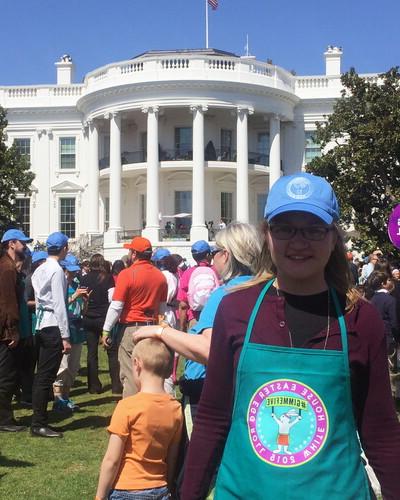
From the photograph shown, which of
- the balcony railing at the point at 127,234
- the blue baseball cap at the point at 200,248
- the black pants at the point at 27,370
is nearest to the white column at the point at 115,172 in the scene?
the balcony railing at the point at 127,234

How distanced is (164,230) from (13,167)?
347 inches

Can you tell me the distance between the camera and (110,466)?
3.58 metres

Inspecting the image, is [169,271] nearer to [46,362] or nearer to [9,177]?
[46,362]

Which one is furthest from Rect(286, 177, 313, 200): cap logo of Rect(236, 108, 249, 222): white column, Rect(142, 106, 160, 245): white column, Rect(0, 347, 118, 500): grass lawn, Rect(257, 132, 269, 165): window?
Rect(257, 132, 269, 165): window

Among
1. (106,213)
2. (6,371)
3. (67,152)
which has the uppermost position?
(67,152)

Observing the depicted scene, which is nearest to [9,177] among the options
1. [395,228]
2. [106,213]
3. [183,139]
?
[106,213]

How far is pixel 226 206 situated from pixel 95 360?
1201 inches

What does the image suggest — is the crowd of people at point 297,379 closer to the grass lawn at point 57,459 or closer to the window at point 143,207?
the grass lawn at point 57,459

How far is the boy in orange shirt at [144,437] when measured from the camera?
362 centimetres

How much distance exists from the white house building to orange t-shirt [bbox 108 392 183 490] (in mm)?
31438

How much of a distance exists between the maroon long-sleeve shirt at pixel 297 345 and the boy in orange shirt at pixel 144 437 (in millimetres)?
1367

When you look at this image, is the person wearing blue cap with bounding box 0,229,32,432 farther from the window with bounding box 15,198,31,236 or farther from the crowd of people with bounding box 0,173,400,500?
the window with bounding box 15,198,31,236

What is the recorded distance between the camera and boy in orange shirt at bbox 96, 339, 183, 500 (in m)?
3.62

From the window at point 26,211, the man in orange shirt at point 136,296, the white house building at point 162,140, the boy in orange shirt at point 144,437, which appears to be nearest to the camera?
the boy in orange shirt at point 144,437
